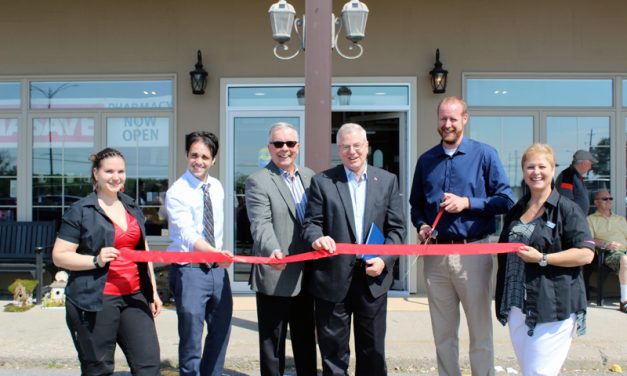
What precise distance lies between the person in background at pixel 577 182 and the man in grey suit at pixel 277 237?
4.16m

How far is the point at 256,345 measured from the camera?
206 inches

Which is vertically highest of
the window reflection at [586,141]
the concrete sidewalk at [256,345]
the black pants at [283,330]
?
the window reflection at [586,141]

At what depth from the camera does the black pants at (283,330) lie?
369 cm

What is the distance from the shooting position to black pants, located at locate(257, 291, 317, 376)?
3.69m

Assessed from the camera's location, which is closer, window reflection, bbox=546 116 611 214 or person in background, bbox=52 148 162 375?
person in background, bbox=52 148 162 375

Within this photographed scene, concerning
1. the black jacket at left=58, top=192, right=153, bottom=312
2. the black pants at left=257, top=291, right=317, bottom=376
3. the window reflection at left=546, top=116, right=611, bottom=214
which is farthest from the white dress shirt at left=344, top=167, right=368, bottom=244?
the window reflection at left=546, top=116, right=611, bottom=214

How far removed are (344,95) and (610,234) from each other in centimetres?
387

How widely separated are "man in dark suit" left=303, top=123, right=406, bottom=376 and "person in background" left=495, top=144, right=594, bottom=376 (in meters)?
0.77

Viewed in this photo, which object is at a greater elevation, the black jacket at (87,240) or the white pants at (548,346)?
the black jacket at (87,240)

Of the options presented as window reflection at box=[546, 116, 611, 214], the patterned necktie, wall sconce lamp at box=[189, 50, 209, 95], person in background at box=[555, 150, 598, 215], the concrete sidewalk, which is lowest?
the concrete sidewalk

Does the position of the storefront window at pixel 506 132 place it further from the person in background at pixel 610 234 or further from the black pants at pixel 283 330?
the black pants at pixel 283 330

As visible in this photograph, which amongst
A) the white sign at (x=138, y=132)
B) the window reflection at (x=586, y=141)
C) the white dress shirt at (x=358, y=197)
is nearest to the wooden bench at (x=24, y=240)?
the white sign at (x=138, y=132)

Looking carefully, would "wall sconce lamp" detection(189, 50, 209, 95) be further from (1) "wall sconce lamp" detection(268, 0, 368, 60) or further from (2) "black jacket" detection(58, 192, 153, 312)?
(2) "black jacket" detection(58, 192, 153, 312)

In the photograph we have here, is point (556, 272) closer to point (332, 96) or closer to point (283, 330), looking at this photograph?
point (283, 330)
